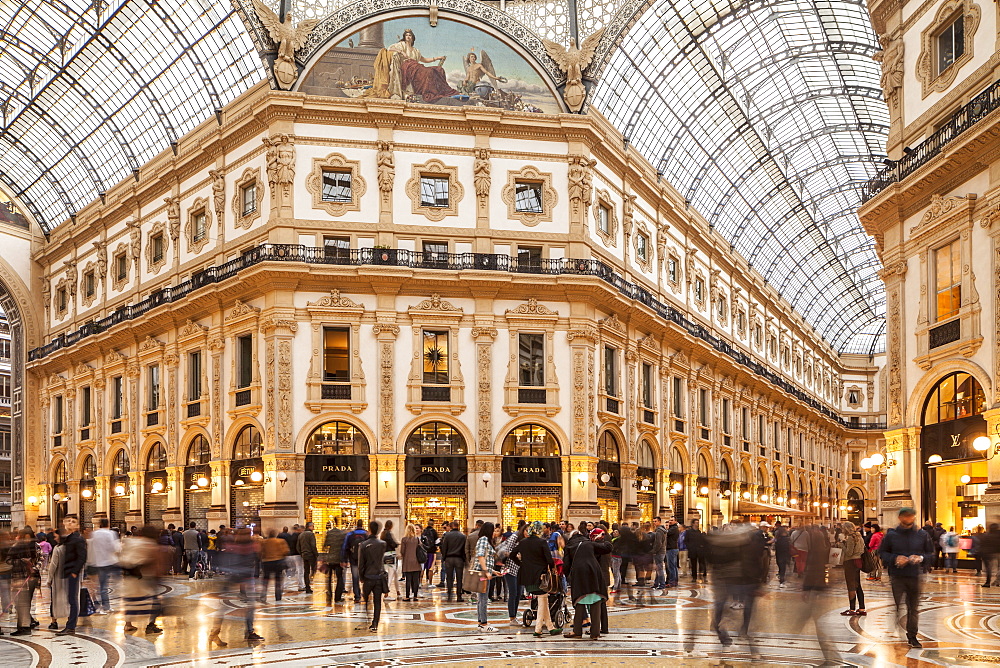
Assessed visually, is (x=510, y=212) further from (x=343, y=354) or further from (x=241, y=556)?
(x=241, y=556)

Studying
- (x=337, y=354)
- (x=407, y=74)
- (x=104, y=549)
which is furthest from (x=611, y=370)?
(x=104, y=549)

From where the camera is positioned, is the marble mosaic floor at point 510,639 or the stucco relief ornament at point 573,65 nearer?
the marble mosaic floor at point 510,639

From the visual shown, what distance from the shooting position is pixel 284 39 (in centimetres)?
4031

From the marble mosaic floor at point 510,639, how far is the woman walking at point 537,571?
0.45 metres

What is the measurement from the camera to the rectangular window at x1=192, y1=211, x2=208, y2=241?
44500mm

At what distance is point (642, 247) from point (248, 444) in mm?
20205

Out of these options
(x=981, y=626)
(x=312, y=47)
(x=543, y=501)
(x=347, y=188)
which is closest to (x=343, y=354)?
(x=347, y=188)

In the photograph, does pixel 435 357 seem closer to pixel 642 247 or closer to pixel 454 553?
pixel 642 247

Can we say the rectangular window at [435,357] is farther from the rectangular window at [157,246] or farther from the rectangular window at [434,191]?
the rectangular window at [157,246]

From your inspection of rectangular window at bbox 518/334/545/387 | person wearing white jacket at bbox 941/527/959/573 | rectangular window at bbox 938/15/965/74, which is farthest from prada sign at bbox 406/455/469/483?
rectangular window at bbox 938/15/965/74

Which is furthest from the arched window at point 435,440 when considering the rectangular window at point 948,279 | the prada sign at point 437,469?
the rectangular window at point 948,279

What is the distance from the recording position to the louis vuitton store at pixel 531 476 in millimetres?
40188

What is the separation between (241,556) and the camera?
54.9ft

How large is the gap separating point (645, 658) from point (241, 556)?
6.65 m
